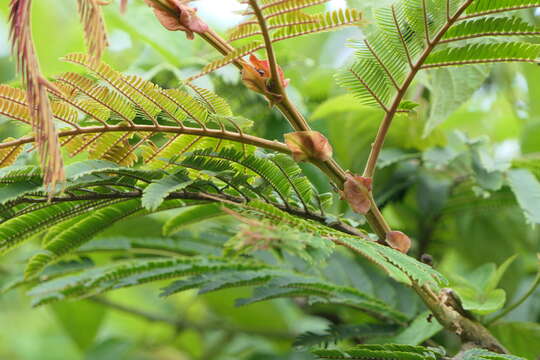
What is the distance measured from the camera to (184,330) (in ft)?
4.90

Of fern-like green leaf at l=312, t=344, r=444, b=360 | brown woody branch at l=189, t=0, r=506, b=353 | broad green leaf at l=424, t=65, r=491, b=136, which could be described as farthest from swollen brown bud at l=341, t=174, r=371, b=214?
broad green leaf at l=424, t=65, r=491, b=136

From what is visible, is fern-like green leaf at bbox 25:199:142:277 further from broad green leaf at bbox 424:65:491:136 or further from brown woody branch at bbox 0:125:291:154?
broad green leaf at bbox 424:65:491:136

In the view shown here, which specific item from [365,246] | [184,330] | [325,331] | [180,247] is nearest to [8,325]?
[184,330]

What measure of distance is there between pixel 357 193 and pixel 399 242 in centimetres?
6

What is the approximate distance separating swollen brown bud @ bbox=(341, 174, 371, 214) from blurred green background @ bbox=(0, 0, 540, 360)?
29 centimetres

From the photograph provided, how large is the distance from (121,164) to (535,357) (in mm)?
542

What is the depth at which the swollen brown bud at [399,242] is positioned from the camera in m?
0.52

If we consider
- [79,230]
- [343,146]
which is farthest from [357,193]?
[343,146]

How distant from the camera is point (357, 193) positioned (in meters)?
0.50

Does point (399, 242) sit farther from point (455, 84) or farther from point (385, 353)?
point (455, 84)

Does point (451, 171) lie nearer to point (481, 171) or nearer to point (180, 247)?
point (481, 171)

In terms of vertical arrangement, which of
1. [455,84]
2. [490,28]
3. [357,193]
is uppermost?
[455,84]

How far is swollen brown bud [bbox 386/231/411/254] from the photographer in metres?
0.52

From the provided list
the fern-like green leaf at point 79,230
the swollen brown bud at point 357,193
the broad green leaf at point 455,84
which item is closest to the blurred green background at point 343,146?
the broad green leaf at point 455,84
